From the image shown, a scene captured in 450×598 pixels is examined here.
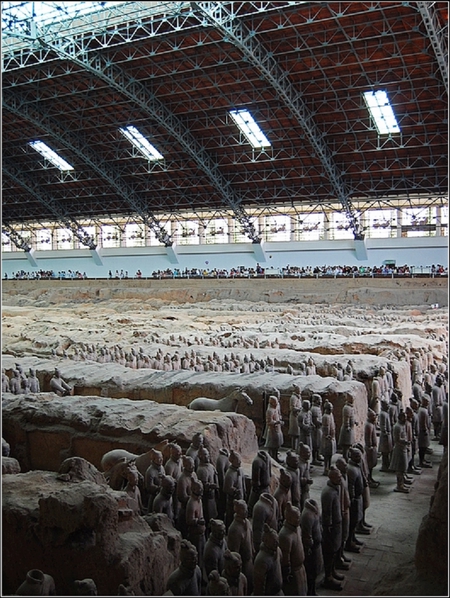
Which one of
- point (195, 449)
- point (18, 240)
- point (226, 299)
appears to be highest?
point (18, 240)

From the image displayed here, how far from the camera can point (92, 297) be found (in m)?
29.7

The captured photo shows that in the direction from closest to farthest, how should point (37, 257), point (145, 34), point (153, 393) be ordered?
point (153, 393) < point (145, 34) < point (37, 257)

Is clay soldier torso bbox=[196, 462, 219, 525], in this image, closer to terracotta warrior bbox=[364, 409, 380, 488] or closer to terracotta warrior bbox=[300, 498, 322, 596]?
terracotta warrior bbox=[300, 498, 322, 596]

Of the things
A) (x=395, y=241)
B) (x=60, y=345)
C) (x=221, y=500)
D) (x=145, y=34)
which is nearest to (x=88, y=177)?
(x=145, y=34)

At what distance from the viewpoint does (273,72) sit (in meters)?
18.5

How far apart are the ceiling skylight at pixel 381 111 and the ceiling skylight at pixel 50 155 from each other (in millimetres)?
15690

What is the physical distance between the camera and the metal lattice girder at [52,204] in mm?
28766

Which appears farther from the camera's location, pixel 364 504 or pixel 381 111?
pixel 381 111

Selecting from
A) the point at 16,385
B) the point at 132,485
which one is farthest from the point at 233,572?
the point at 16,385

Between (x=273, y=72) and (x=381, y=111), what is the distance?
184 inches

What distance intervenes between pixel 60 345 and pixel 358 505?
353 inches

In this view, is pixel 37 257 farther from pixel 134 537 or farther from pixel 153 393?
pixel 134 537

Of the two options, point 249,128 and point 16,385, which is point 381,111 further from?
point 16,385

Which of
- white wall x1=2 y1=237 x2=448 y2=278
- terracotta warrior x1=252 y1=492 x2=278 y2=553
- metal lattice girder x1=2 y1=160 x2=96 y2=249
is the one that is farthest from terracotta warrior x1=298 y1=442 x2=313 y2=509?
metal lattice girder x1=2 y1=160 x2=96 y2=249
